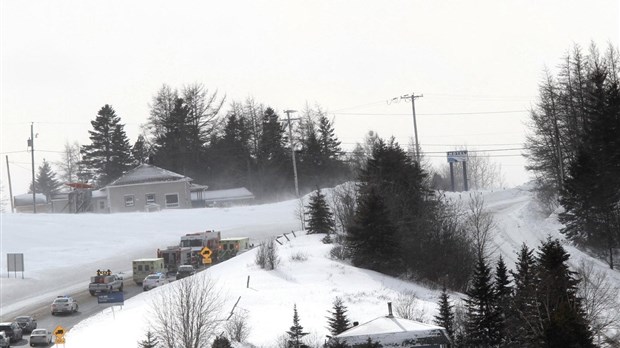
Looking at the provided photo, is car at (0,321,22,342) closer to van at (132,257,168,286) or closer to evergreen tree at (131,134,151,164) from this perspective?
van at (132,257,168,286)

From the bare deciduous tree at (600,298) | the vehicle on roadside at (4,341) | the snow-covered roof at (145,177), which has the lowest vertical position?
the bare deciduous tree at (600,298)

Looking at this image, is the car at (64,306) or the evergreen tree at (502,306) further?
the car at (64,306)

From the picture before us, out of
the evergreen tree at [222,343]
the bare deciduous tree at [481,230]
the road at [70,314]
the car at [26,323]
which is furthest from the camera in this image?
the bare deciduous tree at [481,230]

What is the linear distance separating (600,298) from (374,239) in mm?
18647

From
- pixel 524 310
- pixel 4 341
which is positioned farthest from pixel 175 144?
pixel 524 310

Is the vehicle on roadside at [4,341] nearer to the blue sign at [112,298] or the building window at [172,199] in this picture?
the blue sign at [112,298]

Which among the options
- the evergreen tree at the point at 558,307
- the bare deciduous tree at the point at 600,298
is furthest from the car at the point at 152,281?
the bare deciduous tree at the point at 600,298

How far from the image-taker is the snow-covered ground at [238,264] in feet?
144

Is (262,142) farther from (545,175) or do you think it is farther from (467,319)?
(467,319)

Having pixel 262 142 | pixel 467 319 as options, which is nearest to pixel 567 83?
pixel 467 319

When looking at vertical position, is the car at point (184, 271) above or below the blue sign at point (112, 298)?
above

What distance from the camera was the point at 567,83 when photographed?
78.6 meters

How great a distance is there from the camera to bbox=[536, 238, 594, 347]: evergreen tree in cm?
2872

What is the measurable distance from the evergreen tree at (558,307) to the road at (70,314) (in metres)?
25.6
